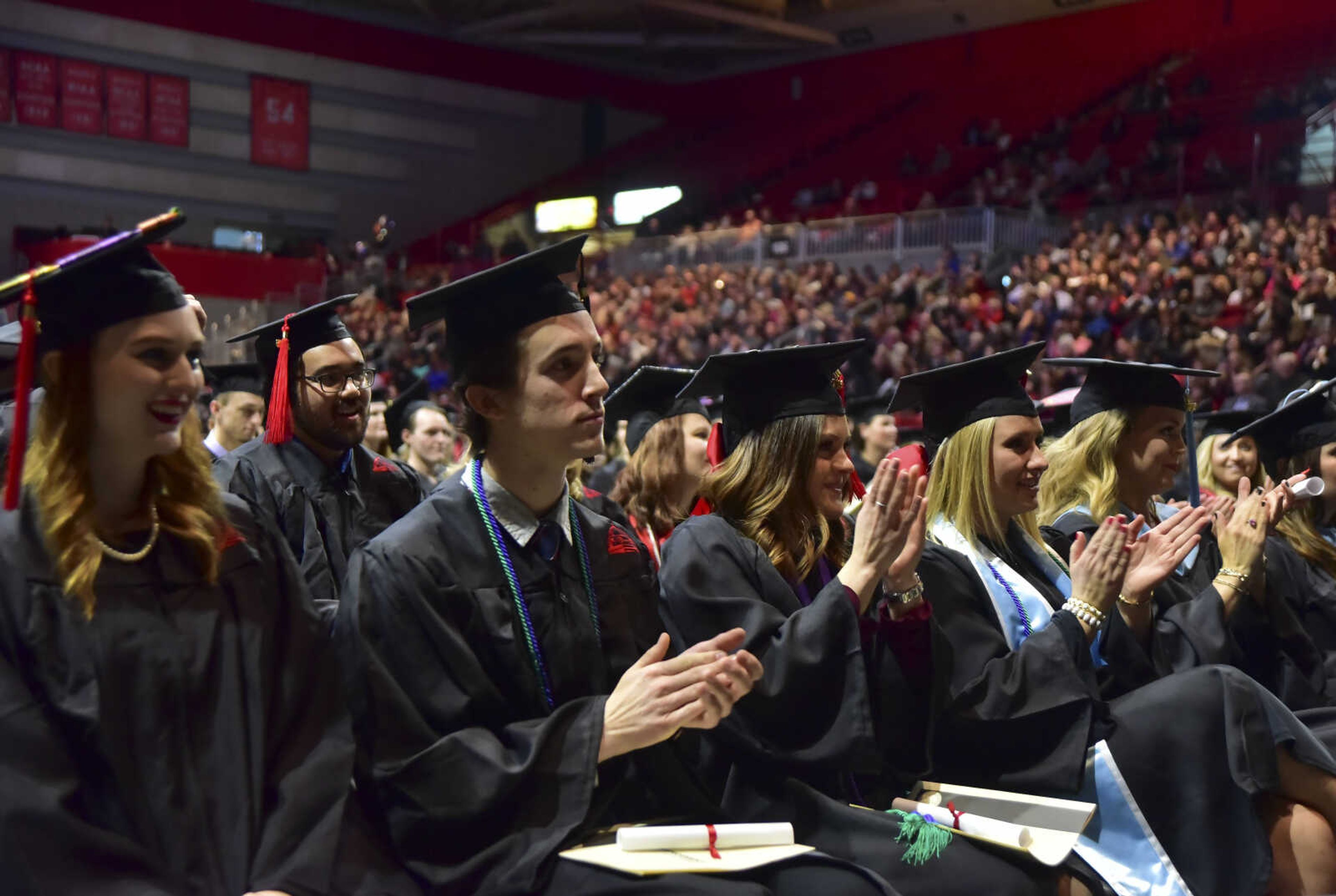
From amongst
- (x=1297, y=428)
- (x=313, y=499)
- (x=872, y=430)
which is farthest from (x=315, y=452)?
(x=872, y=430)

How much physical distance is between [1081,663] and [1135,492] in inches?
51.0

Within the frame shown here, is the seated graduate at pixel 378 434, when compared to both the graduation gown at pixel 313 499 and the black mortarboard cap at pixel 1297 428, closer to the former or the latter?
the graduation gown at pixel 313 499

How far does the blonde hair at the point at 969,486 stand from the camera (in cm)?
371

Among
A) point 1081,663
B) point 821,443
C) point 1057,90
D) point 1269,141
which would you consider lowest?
point 1081,663

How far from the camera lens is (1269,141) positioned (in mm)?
18469

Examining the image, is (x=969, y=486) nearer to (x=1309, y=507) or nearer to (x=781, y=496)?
(x=781, y=496)

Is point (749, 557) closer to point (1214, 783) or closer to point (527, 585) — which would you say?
point (527, 585)

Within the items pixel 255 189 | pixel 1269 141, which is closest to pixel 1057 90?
pixel 1269 141

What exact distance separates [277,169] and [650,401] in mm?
22438

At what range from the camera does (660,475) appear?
5414mm

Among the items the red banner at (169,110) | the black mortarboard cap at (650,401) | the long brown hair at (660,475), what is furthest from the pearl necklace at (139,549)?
the red banner at (169,110)

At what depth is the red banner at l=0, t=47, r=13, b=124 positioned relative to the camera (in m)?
22.5

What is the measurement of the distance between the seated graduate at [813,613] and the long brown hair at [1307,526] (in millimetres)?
2260

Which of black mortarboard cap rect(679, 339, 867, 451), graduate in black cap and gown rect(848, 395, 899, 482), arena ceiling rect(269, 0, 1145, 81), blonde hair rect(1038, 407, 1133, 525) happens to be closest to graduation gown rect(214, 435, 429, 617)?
black mortarboard cap rect(679, 339, 867, 451)
